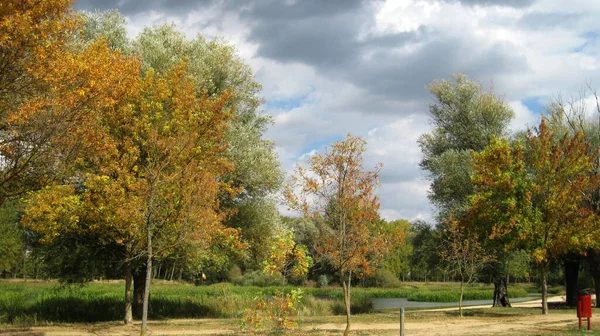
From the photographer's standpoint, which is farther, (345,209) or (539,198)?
(539,198)

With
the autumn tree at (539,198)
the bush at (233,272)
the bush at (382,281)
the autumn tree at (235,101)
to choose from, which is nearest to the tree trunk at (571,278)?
the autumn tree at (539,198)

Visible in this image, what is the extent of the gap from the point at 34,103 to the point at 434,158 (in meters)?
28.0

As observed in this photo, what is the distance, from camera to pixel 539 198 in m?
24.0

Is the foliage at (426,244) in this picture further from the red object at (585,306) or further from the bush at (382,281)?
the bush at (382,281)

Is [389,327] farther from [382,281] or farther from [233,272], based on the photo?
[233,272]

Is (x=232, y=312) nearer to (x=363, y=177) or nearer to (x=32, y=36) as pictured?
(x=363, y=177)

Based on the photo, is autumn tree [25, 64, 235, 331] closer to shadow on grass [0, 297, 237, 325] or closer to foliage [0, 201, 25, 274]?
shadow on grass [0, 297, 237, 325]

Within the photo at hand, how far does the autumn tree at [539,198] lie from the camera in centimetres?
2255

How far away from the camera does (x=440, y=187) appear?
35.2 meters

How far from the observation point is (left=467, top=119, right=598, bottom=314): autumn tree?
74.0 feet

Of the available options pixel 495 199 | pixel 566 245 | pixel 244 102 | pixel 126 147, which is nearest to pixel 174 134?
pixel 126 147

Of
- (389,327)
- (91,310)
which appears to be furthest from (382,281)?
(389,327)

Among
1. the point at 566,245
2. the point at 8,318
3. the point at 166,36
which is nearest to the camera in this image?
the point at 8,318

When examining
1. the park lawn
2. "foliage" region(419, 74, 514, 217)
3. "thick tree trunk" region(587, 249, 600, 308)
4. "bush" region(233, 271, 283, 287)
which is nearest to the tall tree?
"foliage" region(419, 74, 514, 217)
